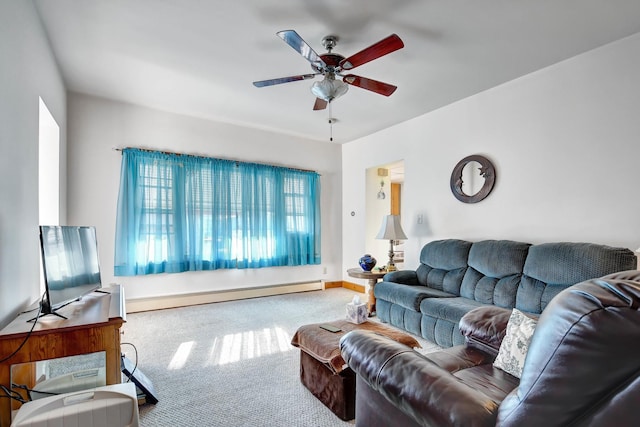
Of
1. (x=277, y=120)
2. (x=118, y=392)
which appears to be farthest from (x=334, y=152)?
(x=118, y=392)

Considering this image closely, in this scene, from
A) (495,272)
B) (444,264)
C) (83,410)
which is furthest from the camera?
A: (444,264)

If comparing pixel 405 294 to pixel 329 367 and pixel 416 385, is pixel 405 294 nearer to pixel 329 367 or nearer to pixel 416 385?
pixel 329 367

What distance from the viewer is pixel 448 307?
2957 mm

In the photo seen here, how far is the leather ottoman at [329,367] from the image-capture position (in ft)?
6.46

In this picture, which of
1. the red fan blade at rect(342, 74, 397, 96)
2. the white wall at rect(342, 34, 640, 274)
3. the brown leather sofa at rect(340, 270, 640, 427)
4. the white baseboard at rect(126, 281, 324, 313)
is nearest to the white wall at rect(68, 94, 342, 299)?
the white baseboard at rect(126, 281, 324, 313)

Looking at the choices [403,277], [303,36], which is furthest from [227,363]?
[303,36]

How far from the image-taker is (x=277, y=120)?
4797 mm

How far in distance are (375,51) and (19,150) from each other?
7.88 feet

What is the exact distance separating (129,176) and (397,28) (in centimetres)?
369

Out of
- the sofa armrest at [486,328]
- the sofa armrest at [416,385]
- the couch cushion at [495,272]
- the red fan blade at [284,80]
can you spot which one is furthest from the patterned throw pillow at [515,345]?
the red fan blade at [284,80]

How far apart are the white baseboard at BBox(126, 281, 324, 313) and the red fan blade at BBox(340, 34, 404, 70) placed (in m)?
3.77

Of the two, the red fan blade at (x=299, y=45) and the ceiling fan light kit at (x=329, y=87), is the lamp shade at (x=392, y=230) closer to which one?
the ceiling fan light kit at (x=329, y=87)

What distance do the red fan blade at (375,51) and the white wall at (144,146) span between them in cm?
303

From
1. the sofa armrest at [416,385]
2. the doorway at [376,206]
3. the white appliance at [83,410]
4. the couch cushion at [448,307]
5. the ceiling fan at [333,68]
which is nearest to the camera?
the sofa armrest at [416,385]
